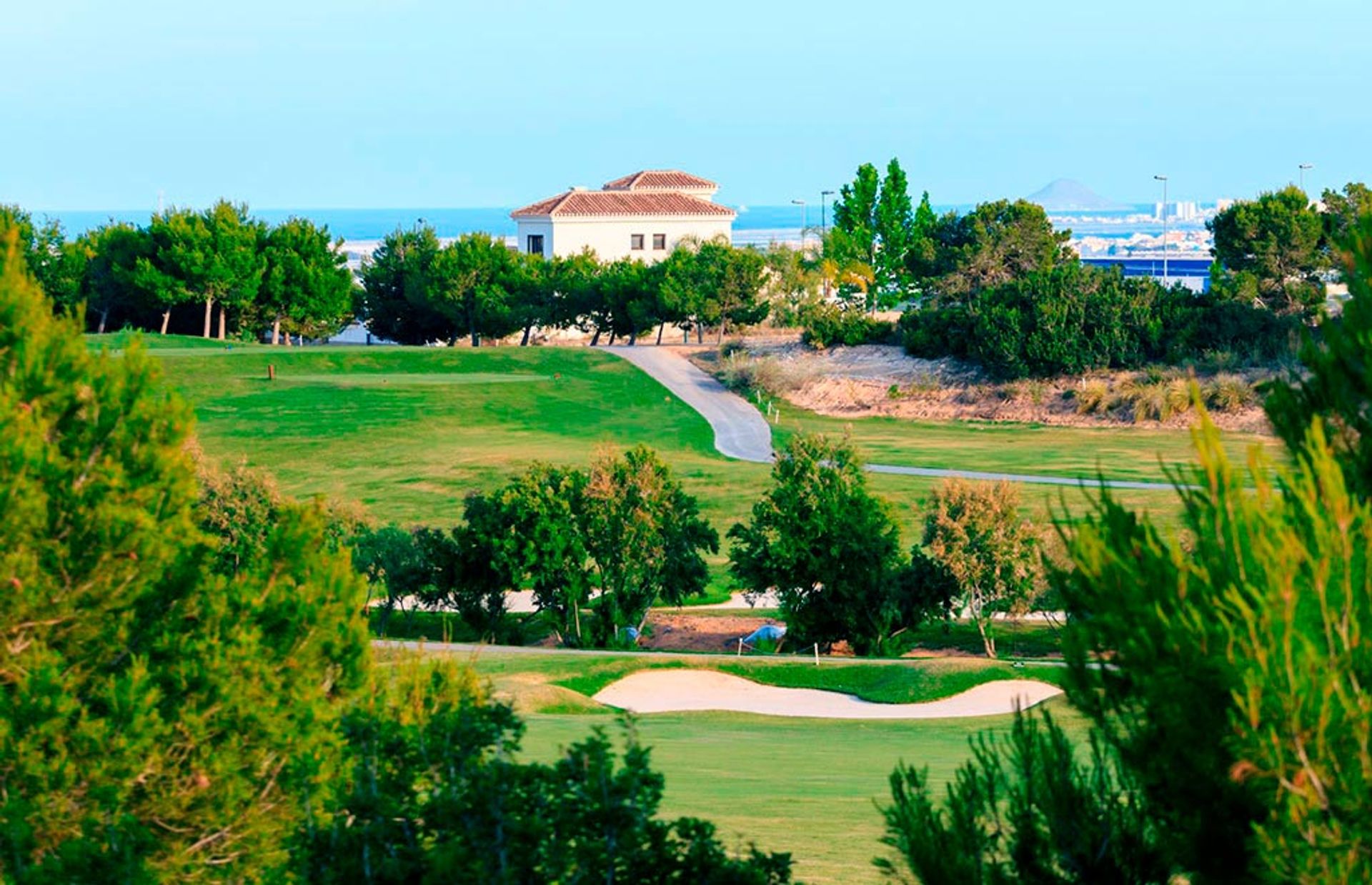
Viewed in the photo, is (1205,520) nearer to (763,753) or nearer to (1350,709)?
(1350,709)

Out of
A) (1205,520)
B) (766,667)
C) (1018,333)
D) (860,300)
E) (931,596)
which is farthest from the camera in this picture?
(860,300)

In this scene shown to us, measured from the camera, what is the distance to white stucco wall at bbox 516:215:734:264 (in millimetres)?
105000

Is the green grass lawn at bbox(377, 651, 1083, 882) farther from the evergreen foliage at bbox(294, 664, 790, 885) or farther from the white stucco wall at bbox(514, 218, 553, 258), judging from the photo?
the white stucco wall at bbox(514, 218, 553, 258)

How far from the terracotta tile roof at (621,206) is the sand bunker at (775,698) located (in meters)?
77.0

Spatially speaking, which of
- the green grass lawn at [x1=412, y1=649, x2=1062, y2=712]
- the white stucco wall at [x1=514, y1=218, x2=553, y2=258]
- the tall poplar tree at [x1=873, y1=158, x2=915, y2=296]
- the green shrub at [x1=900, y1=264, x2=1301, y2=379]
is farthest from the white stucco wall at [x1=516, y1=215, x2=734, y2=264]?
the green grass lawn at [x1=412, y1=649, x2=1062, y2=712]

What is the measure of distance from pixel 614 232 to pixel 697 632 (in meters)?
70.7

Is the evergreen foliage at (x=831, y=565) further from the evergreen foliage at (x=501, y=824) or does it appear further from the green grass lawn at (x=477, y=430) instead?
the evergreen foliage at (x=501, y=824)

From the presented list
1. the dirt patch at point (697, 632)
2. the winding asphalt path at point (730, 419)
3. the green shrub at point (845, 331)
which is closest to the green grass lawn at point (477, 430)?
the winding asphalt path at point (730, 419)

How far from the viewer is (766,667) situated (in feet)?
99.7

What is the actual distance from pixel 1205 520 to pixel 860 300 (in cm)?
9380

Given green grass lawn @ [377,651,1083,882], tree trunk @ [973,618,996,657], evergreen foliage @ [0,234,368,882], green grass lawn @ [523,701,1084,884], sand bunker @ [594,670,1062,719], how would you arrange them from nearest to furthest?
evergreen foliage @ [0,234,368,882]
green grass lawn @ [523,701,1084,884]
green grass lawn @ [377,651,1083,882]
sand bunker @ [594,670,1062,719]
tree trunk @ [973,618,996,657]

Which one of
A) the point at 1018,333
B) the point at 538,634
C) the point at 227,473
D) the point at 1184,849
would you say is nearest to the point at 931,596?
the point at 538,634

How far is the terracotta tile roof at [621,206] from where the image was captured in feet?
344

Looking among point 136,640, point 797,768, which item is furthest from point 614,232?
point 136,640
